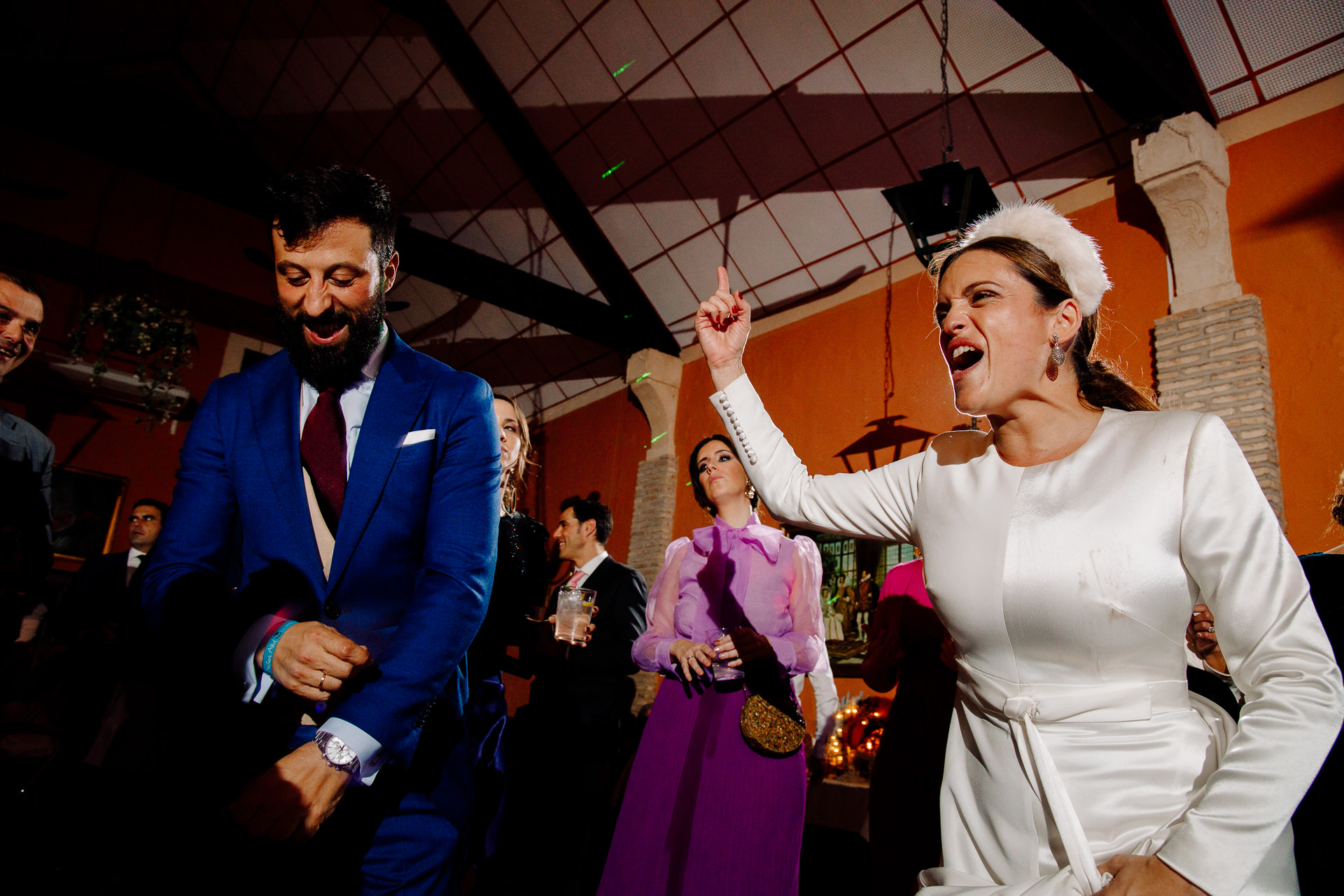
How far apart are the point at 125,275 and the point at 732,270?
7143 mm

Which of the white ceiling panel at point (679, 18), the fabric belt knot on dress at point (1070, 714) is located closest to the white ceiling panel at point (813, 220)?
the white ceiling panel at point (679, 18)

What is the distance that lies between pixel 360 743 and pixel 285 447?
0.46 m

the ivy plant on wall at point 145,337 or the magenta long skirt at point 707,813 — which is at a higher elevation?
the ivy plant on wall at point 145,337

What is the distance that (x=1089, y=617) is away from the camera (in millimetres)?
1036

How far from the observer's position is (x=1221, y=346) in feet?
14.9

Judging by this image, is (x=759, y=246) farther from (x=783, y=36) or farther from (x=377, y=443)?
(x=377, y=443)

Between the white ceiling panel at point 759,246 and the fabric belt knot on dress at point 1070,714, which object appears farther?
the white ceiling panel at point 759,246

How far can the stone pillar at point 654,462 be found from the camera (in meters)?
8.20

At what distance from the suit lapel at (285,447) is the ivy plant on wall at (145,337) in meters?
8.12

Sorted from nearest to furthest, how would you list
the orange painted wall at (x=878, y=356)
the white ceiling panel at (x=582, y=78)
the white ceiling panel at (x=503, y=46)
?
the orange painted wall at (x=878, y=356), the white ceiling panel at (x=582, y=78), the white ceiling panel at (x=503, y=46)

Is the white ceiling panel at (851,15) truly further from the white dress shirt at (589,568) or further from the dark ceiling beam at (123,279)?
the dark ceiling beam at (123,279)

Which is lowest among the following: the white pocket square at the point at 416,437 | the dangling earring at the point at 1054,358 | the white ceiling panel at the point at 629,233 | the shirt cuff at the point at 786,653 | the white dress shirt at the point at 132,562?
the shirt cuff at the point at 786,653

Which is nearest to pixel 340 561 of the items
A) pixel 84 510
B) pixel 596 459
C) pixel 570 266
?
pixel 570 266

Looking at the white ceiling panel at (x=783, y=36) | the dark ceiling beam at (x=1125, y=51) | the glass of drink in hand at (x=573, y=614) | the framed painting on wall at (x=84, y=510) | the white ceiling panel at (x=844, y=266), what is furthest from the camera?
the framed painting on wall at (x=84, y=510)
